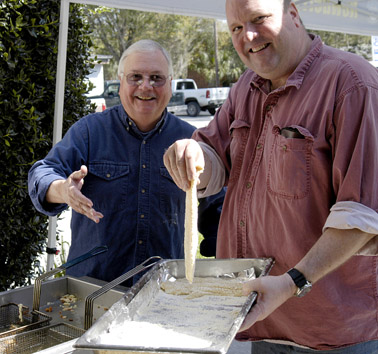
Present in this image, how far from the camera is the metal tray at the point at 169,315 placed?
1.24 meters

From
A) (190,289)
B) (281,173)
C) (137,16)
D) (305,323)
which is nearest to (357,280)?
(305,323)

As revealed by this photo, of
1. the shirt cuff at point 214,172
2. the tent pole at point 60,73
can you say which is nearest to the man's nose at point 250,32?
the shirt cuff at point 214,172

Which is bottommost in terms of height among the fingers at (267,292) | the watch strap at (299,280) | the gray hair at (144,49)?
the fingers at (267,292)

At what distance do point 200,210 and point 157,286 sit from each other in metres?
0.81

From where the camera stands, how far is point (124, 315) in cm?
151

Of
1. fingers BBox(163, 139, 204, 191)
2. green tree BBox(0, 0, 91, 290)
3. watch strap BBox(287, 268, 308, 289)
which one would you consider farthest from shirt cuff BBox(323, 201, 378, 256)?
green tree BBox(0, 0, 91, 290)

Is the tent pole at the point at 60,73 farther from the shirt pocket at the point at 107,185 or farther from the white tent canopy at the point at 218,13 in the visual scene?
the shirt pocket at the point at 107,185

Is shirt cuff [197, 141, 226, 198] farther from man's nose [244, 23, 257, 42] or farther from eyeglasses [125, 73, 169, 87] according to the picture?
eyeglasses [125, 73, 169, 87]

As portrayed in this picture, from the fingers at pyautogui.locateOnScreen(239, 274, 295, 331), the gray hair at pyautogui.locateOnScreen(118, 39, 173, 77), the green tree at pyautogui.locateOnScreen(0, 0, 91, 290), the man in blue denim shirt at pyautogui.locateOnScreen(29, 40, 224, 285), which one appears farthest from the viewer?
the green tree at pyautogui.locateOnScreen(0, 0, 91, 290)

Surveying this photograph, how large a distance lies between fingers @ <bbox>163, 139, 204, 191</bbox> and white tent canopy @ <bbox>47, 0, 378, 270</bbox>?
2.05m

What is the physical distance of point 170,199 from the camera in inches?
100

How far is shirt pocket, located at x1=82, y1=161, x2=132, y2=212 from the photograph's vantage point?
8.07 feet

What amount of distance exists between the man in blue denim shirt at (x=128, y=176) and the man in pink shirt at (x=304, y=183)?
646 mm

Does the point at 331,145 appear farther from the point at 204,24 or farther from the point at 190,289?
the point at 204,24
